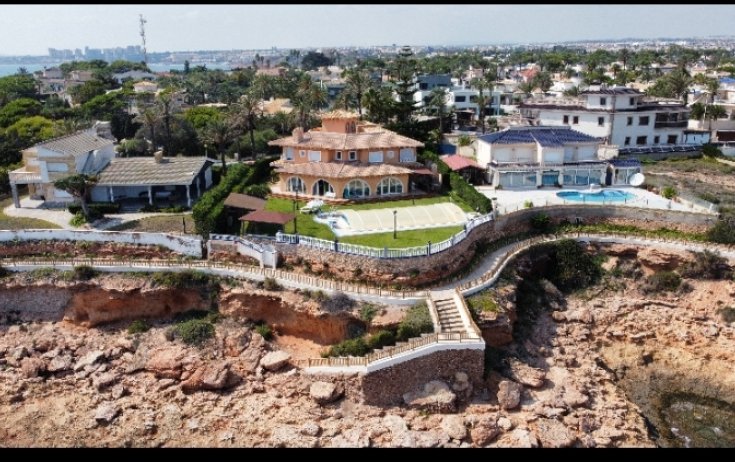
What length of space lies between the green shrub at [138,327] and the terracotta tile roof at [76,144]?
637 inches

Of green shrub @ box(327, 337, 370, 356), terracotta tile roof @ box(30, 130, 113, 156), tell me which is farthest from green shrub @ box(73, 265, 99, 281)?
green shrub @ box(327, 337, 370, 356)

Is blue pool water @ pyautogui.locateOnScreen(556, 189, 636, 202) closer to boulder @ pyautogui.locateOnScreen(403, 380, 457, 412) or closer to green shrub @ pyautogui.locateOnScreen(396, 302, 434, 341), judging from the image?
green shrub @ pyautogui.locateOnScreen(396, 302, 434, 341)

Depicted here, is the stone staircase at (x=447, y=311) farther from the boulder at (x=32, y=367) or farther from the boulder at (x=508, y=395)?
the boulder at (x=32, y=367)

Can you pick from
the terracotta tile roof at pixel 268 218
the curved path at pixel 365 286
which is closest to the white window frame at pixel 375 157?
the terracotta tile roof at pixel 268 218

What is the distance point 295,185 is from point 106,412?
21925mm

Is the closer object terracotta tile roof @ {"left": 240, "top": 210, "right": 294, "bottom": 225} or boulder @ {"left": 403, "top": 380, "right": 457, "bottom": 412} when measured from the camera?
boulder @ {"left": 403, "top": 380, "right": 457, "bottom": 412}

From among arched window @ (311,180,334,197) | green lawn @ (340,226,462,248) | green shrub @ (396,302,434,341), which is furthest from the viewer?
arched window @ (311,180,334,197)

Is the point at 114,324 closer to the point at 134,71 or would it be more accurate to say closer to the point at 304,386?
the point at 304,386

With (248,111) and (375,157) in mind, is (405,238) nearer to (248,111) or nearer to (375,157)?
(375,157)

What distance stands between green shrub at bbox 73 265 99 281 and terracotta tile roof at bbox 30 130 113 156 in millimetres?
12256

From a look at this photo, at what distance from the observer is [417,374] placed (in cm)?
2736

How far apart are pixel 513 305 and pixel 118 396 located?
20112 mm

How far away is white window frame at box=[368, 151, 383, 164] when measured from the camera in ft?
147

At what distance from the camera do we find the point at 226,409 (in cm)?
2681
